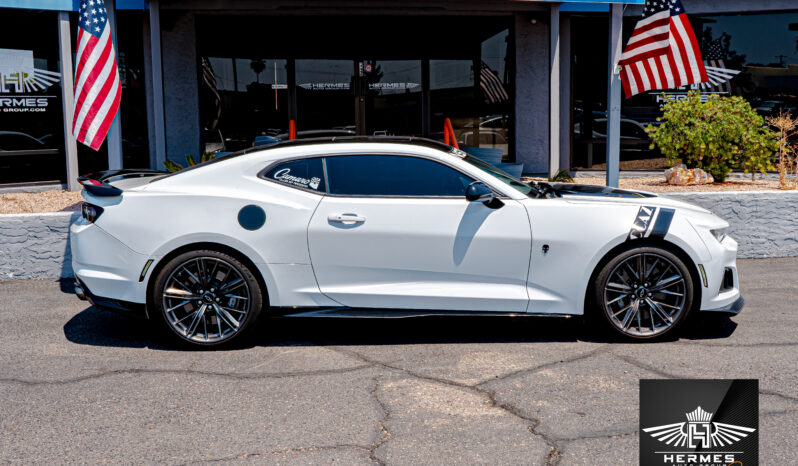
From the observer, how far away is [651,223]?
5.77 m

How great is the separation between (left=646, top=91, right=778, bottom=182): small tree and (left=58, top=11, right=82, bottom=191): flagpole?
30.5 ft

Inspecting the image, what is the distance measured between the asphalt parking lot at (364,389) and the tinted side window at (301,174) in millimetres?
1216

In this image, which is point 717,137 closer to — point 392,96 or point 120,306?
point 392,96

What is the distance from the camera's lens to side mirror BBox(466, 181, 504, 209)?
225 inches

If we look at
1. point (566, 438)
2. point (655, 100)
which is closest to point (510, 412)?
point (566, 438)

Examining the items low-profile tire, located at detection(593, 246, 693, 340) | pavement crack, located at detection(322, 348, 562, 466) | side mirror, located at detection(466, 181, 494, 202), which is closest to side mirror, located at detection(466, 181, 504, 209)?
side mirror, located at detection(466, 181, 494, 202)

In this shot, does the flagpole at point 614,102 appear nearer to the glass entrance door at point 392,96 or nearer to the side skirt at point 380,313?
the glass entrance door at point 392,96

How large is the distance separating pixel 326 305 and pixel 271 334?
2.55 feet

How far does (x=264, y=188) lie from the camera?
5855mm

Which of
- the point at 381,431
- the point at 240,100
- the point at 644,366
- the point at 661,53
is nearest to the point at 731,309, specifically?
the point at 644,366

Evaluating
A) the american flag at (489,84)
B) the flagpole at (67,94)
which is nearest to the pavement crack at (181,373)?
the flagpole at (67,94)

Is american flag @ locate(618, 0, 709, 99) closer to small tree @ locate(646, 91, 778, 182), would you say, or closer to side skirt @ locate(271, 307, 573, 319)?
small tree @ locate(646, 91, 778, 182)

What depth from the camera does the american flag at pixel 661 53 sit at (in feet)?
34.5

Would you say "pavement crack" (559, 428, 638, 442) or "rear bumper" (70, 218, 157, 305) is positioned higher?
"rear bumper" (70, 218, 157, 305)
